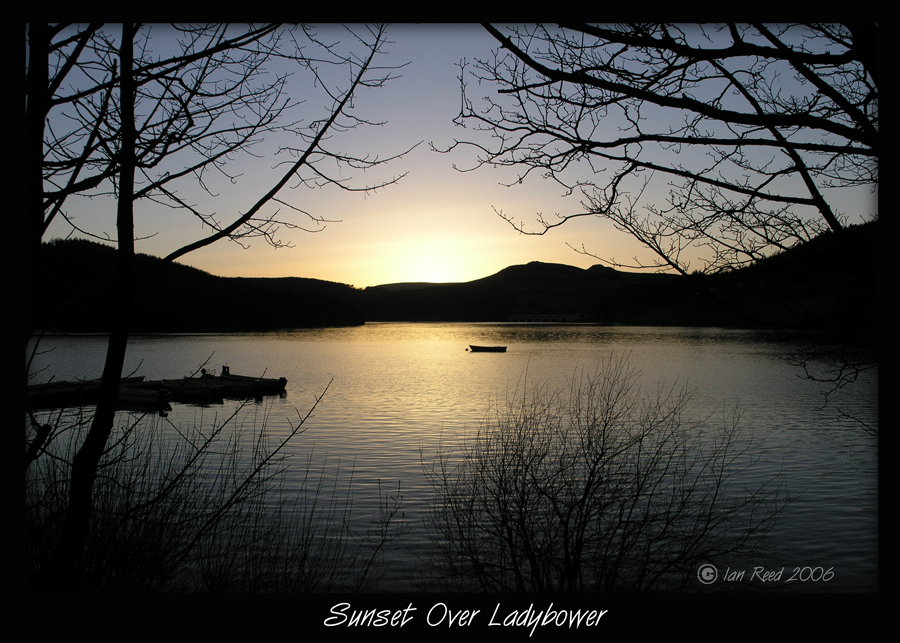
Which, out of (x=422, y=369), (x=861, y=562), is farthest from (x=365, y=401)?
(x=861, y=562)

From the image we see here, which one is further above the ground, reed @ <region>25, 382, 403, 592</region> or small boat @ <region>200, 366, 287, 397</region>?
reed @ <region>25, 382, 403, 592</region>

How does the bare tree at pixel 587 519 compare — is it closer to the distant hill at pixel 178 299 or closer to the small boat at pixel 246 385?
the distant hill at pixel 178 299

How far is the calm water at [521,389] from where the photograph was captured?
10.7 meters

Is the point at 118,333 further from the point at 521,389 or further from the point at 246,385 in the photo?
the point at 521,389

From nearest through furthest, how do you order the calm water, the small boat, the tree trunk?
the tree trunk < the calm water < the small boat

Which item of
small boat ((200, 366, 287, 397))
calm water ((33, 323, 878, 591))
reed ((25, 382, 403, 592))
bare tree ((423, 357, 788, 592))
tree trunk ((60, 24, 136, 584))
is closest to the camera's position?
tree trunk ((60, 24, 136, 584))

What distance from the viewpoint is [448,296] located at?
582 feet

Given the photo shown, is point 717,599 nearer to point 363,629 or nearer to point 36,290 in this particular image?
point 363,629

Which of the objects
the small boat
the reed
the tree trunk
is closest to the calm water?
the tree trunk

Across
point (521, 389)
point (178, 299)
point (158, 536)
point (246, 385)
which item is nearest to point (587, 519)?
point (158, 536)

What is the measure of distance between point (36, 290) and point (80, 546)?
1877mm

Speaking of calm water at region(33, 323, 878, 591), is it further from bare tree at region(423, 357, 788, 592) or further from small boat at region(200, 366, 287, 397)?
small boat at region(200, 366, 287, 397)

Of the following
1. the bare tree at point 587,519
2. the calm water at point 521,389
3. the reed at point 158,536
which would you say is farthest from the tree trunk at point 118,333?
the bare tree at point 587,519

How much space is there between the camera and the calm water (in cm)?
1068
